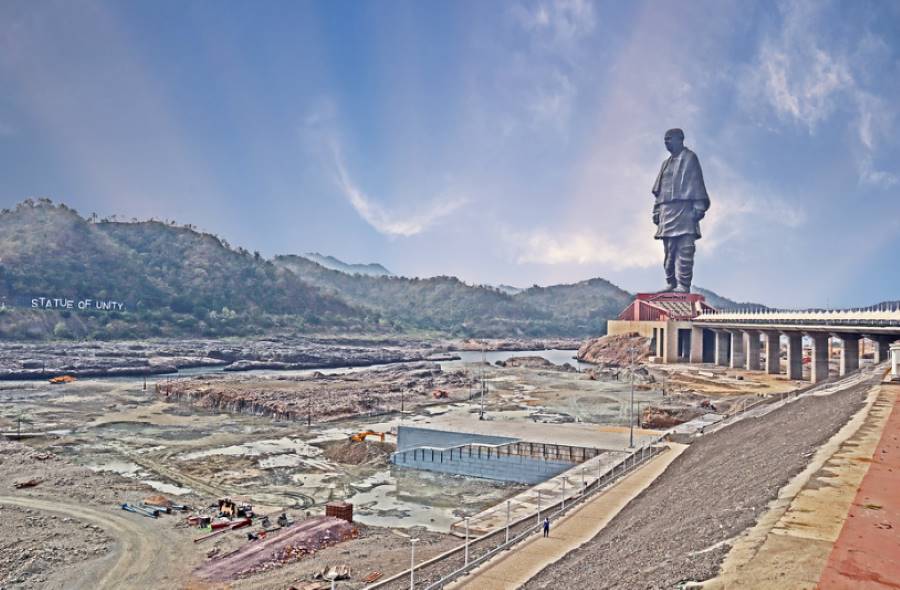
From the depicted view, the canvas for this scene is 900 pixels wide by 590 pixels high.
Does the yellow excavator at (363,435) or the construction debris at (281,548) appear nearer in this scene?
the construction debris at (281,548)

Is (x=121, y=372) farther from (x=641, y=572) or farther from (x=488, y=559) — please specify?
(x=641, y=572)

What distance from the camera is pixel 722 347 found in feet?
333

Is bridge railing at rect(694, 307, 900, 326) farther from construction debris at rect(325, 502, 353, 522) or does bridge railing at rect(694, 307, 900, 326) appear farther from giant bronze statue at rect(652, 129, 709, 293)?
construction debris at rect(325, 502, 353, 522)

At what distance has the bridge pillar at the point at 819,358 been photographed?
67312 mm

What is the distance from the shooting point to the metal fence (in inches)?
727

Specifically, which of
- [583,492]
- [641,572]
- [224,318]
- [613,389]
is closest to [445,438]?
[583,492]

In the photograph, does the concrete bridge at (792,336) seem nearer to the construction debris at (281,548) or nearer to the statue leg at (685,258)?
the statue leg at (685,258)

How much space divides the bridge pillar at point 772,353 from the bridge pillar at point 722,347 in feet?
52.9

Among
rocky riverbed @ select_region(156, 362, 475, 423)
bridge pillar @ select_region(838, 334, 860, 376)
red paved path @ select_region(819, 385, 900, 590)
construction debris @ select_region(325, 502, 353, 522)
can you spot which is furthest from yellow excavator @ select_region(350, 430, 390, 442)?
bridge pillar @ select_region(838, 334, 860, 376)

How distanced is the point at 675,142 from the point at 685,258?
22.3m

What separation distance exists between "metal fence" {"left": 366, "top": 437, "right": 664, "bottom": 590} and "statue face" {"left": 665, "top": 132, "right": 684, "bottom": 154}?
102 metres

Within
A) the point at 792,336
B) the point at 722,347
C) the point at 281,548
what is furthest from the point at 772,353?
the point at 281,548

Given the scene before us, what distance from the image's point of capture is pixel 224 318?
598 ft

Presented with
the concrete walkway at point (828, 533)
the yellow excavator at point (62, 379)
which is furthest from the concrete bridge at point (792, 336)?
the yellow excavator at point (62, 379)
